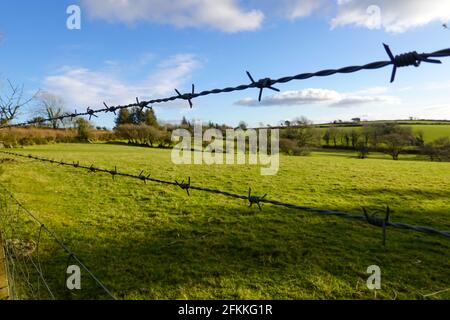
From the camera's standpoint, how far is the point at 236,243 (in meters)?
6.68

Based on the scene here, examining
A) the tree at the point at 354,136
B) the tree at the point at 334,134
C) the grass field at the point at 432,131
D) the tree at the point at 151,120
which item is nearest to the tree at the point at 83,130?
the tree at the point at 151,120

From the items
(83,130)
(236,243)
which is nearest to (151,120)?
(83,130)

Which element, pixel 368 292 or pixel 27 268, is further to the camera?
pixel 27 268

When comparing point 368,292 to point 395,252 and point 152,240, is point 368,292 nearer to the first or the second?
point 395,252

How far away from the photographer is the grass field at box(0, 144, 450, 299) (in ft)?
16.1

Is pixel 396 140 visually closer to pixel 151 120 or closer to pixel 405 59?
pixel 151 120

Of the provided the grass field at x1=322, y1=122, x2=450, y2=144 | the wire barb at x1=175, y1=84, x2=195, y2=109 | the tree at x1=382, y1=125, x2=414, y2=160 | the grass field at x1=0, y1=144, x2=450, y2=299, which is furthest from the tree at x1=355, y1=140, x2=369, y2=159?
the wire barb at x1=175, y1=84, x2=195, y2=109

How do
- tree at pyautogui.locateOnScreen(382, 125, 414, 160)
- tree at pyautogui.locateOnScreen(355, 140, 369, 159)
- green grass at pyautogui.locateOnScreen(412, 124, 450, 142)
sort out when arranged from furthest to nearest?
green grass at pyautogui.locateOnScreen(412, 124, 450, 142) → tree at pyautogui.locateOnScreen(382, 125, 414, 160) → tree at pyautogui.locateOnScreen(355, 140, 369, 159)

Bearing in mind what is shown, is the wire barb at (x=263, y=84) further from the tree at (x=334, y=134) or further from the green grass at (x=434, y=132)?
the green grass at (x=434, y=132)

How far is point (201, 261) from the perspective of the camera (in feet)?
19.0

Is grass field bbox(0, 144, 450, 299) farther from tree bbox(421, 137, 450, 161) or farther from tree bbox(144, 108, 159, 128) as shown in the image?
tree bbox(421, 137, 450, 161)

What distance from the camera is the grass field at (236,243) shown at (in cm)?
492
